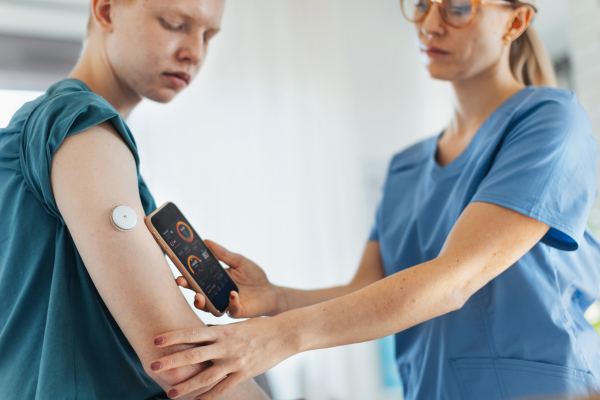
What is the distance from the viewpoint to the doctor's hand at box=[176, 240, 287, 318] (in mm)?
1031

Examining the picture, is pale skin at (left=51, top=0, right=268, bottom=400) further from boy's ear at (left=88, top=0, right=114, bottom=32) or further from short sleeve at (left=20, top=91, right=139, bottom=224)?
boy's ear at (left=88, top=0, right=114, bottom=32)

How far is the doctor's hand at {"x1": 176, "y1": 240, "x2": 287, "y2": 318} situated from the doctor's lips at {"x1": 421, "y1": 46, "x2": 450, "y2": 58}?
0.70m

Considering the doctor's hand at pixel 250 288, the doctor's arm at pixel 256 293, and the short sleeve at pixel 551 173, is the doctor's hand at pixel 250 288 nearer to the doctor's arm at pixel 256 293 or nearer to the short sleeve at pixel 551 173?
the doctor's arm at pixel 256 293

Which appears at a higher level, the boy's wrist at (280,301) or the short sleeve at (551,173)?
the short sleeve at (551,173)

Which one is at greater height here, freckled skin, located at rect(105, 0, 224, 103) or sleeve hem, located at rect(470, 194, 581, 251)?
freckled skin, located at rect(105, 0, 224, 103)

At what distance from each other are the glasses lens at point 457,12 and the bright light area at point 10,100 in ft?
6.41

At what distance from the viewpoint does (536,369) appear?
0.91 m

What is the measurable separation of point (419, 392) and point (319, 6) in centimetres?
243

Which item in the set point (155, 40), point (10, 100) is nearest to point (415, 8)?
point (155, 40)

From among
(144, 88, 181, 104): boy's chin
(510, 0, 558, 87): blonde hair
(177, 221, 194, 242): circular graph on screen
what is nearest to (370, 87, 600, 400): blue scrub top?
(510, 0, 558, 87): blonde hair

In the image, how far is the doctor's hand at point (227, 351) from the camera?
2.18ft

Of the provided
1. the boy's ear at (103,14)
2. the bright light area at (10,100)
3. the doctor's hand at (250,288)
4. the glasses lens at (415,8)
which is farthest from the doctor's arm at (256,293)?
the bright light area at (10,100)

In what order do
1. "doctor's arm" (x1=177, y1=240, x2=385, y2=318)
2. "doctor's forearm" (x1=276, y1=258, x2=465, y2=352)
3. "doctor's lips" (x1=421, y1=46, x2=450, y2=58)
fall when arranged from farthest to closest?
"doctor's lips" (x1=421, y1=46, x2=450, y2=58), "doctor's arm" (x1=177, y1=240, x2=385, y2=318), "doctor's forearm" (x1=276, y1=258, x2=465, y2=352)

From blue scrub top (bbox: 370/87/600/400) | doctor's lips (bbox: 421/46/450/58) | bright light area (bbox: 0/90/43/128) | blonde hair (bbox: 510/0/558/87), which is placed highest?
bright light area (bbox: 0/90/43/128)
